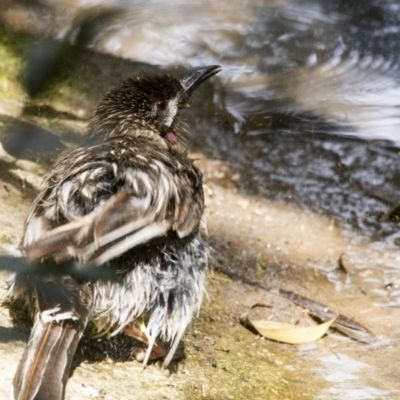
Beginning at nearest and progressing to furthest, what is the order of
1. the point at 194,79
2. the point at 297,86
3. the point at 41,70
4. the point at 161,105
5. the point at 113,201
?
1. the point at 41,70
2. the point at 113,201
3. the point at 161,105
4. the point at 194,79
5. the point at 297,86

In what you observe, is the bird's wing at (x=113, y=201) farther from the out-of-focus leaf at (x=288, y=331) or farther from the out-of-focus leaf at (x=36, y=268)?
the out-of-focus leaf at (x=288, y=331)

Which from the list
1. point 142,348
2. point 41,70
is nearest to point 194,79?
point 142,348

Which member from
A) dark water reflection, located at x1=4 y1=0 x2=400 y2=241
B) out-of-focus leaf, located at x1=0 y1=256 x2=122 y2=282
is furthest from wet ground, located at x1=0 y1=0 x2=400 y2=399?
out-of-focus leaf, located at x1=0 y1=256 x2=122 y2=282

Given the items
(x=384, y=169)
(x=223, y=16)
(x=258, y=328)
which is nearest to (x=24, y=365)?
(x=258, y=328)

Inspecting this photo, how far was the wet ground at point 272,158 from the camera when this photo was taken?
3.93 metres

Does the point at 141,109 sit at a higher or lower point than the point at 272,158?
higher

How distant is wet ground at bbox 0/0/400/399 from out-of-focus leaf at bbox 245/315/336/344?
0.16 feet

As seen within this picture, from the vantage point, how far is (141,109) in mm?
4320

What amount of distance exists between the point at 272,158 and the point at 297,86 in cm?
77

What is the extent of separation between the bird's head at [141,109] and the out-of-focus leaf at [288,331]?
3.50 feet

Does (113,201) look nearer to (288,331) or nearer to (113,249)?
(113,249)

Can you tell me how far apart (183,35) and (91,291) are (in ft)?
12.1

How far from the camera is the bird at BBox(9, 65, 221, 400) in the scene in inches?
114

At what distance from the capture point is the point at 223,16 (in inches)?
263
